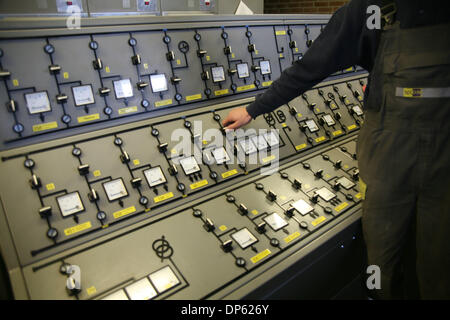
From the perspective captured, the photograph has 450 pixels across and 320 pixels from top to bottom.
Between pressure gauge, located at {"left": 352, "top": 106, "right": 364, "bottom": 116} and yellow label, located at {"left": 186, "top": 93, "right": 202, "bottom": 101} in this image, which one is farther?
pressure gauge, located at {"left": 352, "top": 106, "right": 364, "bottom": 116}

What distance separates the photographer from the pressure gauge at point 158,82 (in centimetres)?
153

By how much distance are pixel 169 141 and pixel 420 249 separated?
4.22 feet

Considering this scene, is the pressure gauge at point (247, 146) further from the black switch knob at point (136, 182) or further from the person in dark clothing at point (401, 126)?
the black switch knob at point (136, 182)

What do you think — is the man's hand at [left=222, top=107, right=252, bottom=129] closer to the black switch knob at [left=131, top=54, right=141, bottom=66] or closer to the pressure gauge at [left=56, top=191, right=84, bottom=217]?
the black switch knob at [left=131, top=54, right=141, bottom=66]

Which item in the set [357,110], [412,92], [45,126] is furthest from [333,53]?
[45,126]

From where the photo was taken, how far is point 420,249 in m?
1.29

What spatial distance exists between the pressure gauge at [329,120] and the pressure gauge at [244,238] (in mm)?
1193

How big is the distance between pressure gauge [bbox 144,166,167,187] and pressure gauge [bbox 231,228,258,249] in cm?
43

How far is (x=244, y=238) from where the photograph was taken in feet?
4.10

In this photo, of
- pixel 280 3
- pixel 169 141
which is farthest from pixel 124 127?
pixel 280 3

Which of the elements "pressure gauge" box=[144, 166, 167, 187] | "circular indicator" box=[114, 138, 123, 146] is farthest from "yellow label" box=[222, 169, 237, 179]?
"circular indicator" box=[114, 138, 123, 146]

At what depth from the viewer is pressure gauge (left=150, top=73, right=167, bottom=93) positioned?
1.53 meters

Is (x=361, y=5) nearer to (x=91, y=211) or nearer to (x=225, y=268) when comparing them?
(x=225, y=268)

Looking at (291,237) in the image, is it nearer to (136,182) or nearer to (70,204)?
(136,182)
